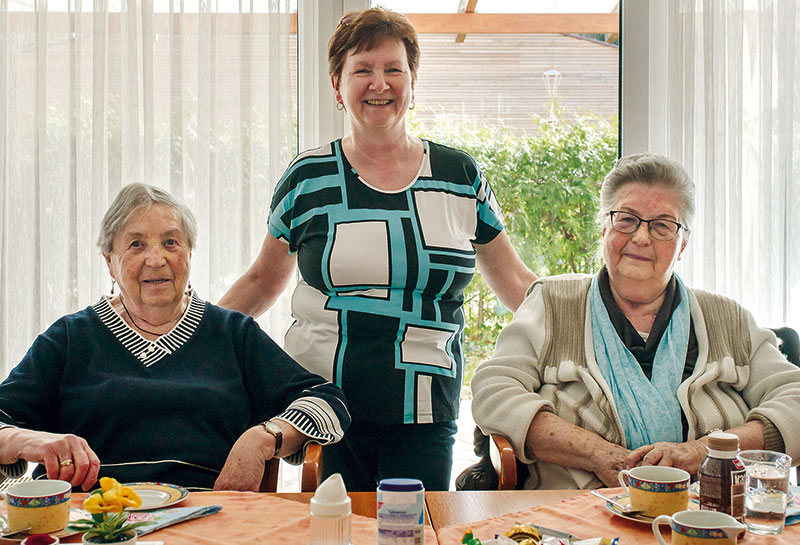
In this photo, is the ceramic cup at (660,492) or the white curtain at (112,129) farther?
the white curtain at (112,129)

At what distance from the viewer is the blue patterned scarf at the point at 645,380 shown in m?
1.91

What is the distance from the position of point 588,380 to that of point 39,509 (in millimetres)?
1262

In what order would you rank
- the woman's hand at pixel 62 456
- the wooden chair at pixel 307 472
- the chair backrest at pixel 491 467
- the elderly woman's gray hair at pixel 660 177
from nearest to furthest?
the woman's hand at pixel 62 456
the wooden chair at pixel 307 472
the chair backrest at pixel 491 467
the elderly woman's gray hair at pixel 660 177

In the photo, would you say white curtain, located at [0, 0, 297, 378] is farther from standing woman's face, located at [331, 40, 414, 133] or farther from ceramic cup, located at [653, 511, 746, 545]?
ceramic cup, located at [653, 511, 746, 545]

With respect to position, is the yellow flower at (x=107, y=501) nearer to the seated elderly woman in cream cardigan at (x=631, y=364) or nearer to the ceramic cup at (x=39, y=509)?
the ceramic cup at (x=39, y=509)

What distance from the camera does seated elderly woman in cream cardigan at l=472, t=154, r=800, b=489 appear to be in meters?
1.87

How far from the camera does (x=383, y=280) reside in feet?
7.04

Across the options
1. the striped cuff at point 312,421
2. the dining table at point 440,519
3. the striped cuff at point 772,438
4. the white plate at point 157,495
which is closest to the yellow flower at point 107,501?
the dining table at point 440,519

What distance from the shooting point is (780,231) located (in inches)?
109

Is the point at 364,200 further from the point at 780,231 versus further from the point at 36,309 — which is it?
the point at 780,231

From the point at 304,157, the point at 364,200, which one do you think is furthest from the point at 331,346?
the point at 304,157

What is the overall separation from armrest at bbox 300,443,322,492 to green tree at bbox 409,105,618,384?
1.25m

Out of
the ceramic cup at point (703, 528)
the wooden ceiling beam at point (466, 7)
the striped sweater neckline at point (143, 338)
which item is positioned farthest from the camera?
the wooden ceiling beam at point (466, 7)

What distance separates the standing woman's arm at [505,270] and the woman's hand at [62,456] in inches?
49.7
